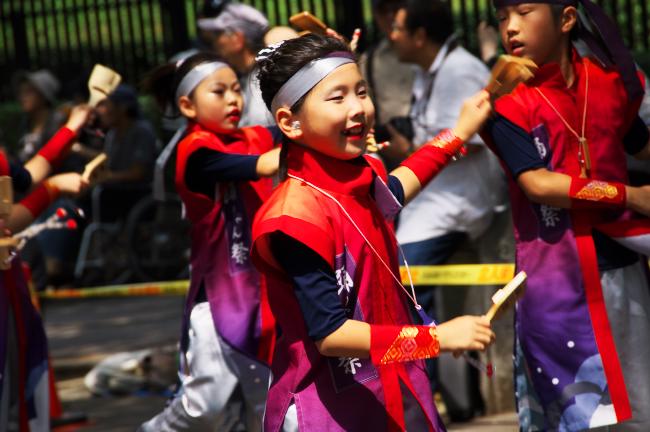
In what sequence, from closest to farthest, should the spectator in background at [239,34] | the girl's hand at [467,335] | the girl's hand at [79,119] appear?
the girl's hand at [467,335] < the girl's hand at [79,119] < the spectator in background at [239,34]

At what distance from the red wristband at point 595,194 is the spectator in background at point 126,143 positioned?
6491 millimetres

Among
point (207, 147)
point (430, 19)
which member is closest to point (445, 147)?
point (207, 147)

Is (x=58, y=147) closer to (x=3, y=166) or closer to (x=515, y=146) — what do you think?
(x=3, y=166)

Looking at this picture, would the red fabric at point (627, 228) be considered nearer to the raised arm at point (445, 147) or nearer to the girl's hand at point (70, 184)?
the raised arm at point (445, 147)

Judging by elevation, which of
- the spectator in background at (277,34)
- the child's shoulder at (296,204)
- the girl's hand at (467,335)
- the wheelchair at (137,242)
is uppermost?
the child's shoulder at (296,204)

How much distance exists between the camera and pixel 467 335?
350 centimetres

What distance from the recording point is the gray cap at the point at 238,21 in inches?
271

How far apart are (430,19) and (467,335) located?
335cm

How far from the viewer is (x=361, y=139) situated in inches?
151

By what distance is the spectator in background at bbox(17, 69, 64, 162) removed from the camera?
37.6ft

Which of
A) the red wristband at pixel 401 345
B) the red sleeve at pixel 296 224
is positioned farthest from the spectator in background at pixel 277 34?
the red wristband at pixel 401 345

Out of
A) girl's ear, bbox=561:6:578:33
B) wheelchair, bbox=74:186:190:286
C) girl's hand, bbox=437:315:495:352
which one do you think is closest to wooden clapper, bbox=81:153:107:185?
girl's ear, bbox=561:6:578:33

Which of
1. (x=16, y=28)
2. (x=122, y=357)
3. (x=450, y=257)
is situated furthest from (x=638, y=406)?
(x=16, y=28)

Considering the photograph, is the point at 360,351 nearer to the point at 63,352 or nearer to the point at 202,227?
the point at 202,227
